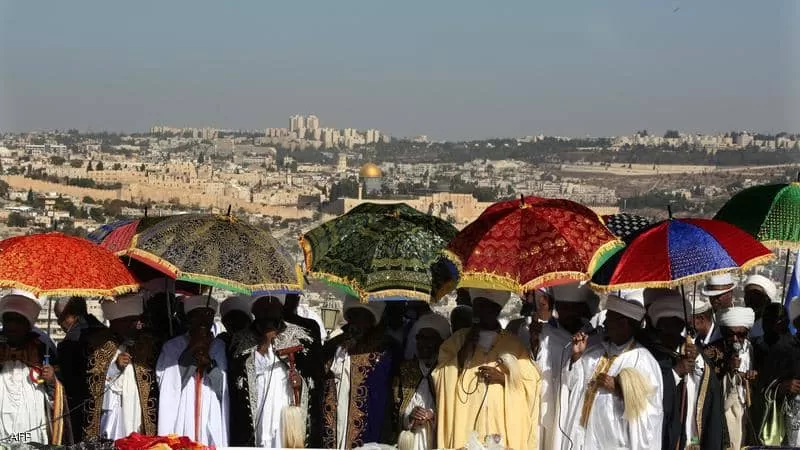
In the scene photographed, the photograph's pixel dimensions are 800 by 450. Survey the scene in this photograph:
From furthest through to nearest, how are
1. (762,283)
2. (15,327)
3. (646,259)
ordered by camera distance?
(762,283) → (15,327) → (646,259)

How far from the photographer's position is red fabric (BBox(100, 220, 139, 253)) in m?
6.86

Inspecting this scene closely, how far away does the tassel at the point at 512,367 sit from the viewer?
5957 millimetres

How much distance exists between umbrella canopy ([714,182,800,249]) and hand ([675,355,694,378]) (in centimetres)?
135

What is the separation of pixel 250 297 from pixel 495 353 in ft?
4.54

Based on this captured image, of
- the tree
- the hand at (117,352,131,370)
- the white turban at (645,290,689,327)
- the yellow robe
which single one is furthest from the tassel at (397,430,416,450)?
the tree

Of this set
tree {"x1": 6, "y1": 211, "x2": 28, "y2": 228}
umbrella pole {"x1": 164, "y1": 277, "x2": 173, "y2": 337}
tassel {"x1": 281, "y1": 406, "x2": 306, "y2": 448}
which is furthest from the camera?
tree {"x1": 6, "y1": 211, "x2": 28, "y2": 228}

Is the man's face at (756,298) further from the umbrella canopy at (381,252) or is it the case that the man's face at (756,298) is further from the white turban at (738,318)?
the umbrella canopy at (381,252)

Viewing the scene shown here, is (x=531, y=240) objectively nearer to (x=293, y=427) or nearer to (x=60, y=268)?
(x=293, y=427)

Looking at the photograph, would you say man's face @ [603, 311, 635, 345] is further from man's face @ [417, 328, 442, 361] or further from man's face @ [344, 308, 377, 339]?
man's face @ [344, 308, 377, 339]

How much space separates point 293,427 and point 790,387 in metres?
2.29

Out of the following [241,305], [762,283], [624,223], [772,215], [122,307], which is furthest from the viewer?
[762,283]

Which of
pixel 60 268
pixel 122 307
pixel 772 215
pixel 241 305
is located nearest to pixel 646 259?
pixel 772 215

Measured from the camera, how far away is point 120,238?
710 cm

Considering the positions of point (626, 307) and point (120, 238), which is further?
point (120, 238)
